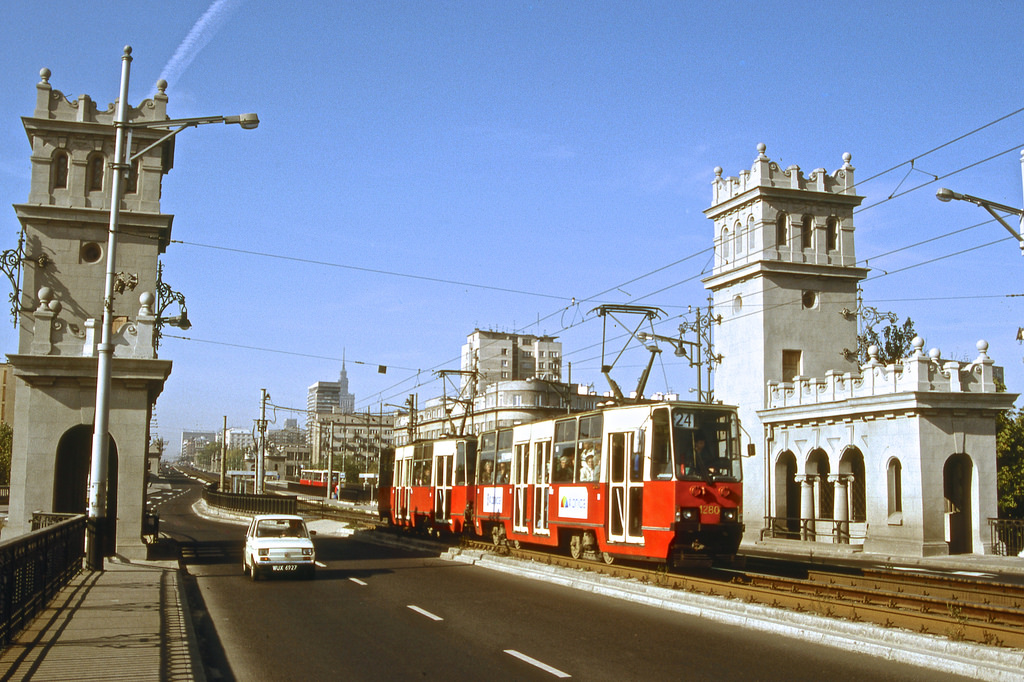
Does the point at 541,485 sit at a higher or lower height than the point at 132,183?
lower

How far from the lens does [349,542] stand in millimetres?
36562

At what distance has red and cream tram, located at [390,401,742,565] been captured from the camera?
20141 millimetres

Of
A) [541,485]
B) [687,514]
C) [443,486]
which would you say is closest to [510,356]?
[443,486]

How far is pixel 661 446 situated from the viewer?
2055cm

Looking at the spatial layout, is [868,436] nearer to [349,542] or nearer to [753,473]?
[753,473]

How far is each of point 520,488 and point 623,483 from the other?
6.84m

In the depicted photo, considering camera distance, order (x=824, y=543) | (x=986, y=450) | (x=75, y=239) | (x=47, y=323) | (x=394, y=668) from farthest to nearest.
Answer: (x=824, y=543) < (x=986, y=450) < (x=75, y=239) < (x=47, y=323) < (x=394, y=668)

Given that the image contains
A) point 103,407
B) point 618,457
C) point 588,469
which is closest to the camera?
point 103,407

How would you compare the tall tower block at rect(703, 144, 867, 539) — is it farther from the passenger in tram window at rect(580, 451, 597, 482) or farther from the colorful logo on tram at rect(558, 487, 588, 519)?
the passenger in tram window at rect(580, 451, 597, 482)

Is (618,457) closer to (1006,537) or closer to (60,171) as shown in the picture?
(1006,537)

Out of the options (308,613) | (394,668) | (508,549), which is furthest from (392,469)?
(394,668)

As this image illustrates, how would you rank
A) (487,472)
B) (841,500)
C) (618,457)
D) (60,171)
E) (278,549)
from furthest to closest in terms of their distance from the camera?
(841,500)
(487,472)
(60,171)
(618,457)
(278,549)

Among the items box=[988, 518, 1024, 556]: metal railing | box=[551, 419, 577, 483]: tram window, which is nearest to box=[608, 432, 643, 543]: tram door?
box=[551, 419, 577, 483]: tram window

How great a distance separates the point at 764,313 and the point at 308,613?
108 ft
